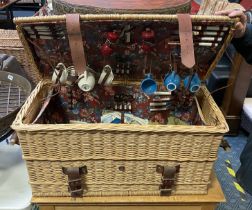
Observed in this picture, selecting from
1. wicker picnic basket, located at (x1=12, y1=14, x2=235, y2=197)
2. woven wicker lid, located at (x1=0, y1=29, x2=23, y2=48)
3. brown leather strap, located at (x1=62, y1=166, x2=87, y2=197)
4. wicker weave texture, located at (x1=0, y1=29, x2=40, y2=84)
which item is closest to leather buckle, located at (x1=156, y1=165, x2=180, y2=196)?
wicker picnic basket, located at (x1=12, y1=14, x2=235, y2=197)

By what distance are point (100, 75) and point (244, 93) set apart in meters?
1.24

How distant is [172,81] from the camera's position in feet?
3.27

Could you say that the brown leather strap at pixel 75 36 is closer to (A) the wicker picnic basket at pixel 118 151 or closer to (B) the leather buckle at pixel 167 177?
(A) the wicker picnic basket at pixel 118 151

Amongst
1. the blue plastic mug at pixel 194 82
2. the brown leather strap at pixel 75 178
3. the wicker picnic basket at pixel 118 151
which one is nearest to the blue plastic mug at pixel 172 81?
the blue plastic mug at pixel 194 82

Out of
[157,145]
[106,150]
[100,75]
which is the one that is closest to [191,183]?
[157,145]

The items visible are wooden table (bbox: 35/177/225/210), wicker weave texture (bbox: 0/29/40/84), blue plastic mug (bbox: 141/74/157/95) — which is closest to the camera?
wooden table (bbox: 35/177/225/210)

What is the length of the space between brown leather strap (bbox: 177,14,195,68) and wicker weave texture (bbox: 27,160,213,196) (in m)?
0.30

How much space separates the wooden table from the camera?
3.08ft

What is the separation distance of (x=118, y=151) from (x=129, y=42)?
36cm

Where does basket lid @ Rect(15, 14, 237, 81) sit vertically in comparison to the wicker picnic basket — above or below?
above

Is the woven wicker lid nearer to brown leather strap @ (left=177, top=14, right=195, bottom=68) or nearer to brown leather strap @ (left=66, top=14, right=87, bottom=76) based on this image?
brown leather strap @ (left=66, top=14, right=87, bottom=76)

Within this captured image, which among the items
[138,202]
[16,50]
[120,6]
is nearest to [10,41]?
[16,50]

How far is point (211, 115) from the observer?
0.99 metres

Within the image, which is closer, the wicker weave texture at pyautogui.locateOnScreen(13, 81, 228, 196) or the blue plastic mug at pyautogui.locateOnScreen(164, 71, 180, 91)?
the wicker weave texture at pyautogui.locateOnScreen(13, 81, 228, 196)
